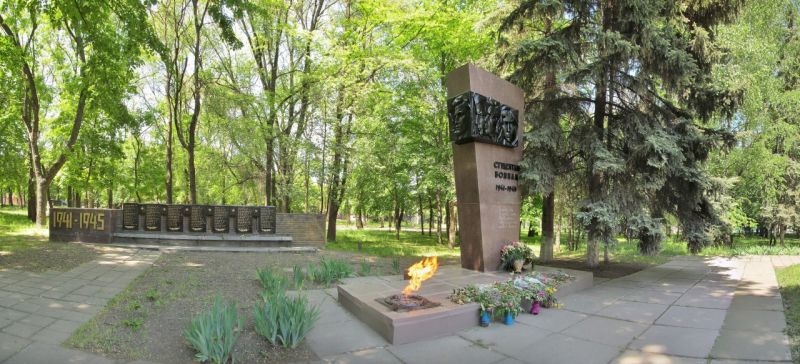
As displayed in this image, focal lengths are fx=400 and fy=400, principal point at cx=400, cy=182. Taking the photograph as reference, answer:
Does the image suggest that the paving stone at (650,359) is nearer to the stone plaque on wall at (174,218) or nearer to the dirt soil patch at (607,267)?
the dirt soil patch at (607,267)

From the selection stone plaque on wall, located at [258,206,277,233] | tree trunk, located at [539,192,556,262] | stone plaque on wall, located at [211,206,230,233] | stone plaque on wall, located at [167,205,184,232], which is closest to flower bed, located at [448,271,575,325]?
tree trunk, located at [539,192,556,262]

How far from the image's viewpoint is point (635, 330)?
203 inches

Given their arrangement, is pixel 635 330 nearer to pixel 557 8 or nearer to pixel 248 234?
pixel 557 8

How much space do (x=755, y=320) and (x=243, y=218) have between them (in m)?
13.0

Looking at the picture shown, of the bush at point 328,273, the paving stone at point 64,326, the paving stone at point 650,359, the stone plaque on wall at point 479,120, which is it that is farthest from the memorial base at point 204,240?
the paving stone at point 650,359

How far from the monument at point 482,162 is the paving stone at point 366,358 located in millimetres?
4448

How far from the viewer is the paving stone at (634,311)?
5.74m

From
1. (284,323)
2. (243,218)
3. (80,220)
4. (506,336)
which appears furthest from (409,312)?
(80,220)

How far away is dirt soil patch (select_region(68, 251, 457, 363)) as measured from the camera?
13.9 feet

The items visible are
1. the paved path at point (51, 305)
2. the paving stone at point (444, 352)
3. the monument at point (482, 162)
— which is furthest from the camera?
the monument at point (482, 162)

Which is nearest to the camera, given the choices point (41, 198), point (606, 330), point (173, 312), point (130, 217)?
point (606, 330)

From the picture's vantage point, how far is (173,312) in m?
5.50

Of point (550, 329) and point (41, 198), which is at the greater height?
point (41, 198)

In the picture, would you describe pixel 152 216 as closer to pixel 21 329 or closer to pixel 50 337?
pixel 21 329
